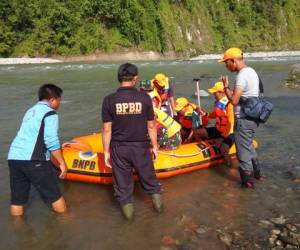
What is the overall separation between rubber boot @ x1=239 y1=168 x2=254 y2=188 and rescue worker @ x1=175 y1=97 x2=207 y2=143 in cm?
195

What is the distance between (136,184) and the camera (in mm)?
6391

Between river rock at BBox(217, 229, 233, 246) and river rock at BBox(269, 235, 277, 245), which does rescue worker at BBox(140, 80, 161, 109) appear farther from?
river rock at BBox(269, 235, 277, 245)

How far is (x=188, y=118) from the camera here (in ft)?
25.9

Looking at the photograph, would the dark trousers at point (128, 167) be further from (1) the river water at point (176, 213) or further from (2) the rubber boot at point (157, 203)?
(1) the river water at point (176, 213)

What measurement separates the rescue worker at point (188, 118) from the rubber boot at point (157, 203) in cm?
270

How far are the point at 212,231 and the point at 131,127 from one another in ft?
4.49

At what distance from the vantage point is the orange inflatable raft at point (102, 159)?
247 inches

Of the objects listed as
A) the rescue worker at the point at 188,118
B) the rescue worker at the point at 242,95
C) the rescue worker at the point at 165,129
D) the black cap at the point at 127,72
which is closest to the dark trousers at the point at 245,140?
the rescue worker at the point at 242,95

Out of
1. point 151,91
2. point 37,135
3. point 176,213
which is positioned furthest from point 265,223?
point 151,91

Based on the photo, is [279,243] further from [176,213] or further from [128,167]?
[128,167]

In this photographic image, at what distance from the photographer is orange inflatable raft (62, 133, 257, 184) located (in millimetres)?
6270

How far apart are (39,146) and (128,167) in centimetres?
97

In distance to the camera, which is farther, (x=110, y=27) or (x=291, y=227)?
(x=110, y=27)

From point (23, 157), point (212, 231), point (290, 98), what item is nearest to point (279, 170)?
point (212, 231)
